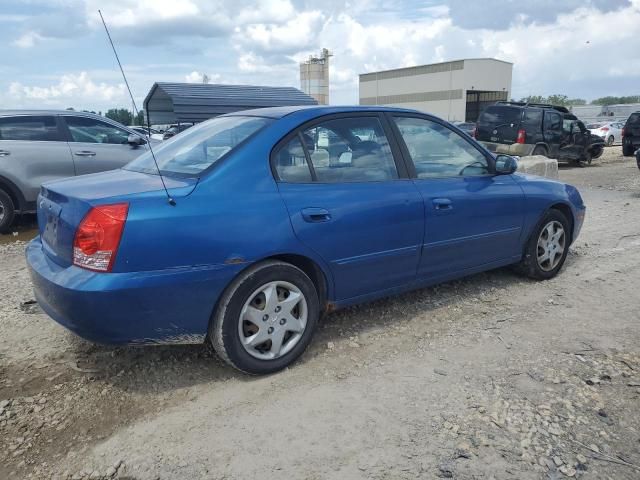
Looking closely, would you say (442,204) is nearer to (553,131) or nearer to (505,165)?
(505,165)

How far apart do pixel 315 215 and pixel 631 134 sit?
19.1 metres

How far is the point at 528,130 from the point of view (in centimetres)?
1469

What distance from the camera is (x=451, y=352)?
137 inches

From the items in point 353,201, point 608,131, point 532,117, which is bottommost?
point 353,201

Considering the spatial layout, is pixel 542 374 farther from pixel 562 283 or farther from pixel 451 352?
pixel 562 283

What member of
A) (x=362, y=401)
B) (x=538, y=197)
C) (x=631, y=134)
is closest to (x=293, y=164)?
(x=362, y=401)

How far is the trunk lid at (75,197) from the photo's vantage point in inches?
108

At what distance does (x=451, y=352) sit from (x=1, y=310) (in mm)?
3560

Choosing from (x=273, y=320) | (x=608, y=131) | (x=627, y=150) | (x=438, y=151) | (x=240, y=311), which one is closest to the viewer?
(x=240, y=311)

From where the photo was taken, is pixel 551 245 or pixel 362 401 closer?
pixel 362 401

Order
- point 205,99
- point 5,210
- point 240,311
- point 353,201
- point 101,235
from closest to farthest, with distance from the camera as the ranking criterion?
point 101,235
point 240,311
point 353,201
point 5,210
point 205,99

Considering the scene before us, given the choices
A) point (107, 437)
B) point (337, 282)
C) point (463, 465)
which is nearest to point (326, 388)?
point (337, 282)

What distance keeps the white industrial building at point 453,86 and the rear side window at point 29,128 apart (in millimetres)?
58406

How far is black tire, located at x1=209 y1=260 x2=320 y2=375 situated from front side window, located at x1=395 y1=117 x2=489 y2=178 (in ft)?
4.41
